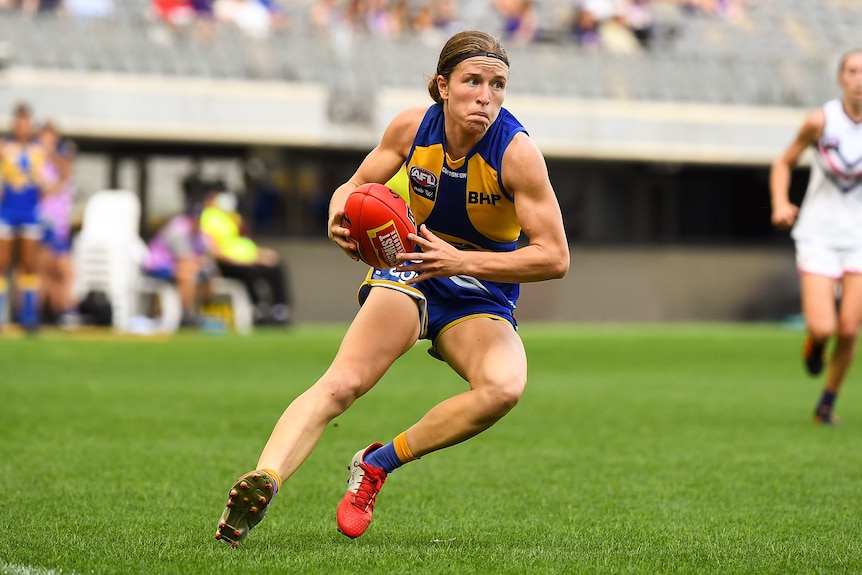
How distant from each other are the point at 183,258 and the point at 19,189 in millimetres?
3366

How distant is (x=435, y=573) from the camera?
4.42 metres

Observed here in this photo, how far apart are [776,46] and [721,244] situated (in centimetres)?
442

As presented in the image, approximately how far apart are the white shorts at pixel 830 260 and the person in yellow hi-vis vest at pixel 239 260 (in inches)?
487

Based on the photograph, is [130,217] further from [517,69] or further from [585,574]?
[585,574]

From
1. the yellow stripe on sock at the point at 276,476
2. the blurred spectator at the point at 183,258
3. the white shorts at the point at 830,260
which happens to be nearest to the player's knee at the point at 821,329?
the white shorts at the point at 830,260

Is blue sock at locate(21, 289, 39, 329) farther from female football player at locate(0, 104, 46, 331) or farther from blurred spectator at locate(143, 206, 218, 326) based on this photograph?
blurred spectator at locate(143, 206, 218, 326)

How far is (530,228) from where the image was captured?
4.98m

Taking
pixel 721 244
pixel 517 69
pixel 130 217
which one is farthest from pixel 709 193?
pixel 130 217

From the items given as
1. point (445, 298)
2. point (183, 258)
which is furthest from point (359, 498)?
point (183, 258)

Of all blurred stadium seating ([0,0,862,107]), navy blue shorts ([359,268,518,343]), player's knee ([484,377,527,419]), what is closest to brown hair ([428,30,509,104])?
navy blue shorts ([359,268,518,343])

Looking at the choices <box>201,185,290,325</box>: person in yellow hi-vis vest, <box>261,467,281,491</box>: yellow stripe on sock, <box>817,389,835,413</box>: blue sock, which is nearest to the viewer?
<box>261,467,281,491</box>: yellow stripe on sock

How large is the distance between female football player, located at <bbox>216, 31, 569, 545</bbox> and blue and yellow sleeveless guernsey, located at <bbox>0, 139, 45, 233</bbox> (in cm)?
1183

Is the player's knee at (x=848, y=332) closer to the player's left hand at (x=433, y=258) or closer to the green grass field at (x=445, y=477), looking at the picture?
the green grass field at (x=445, y=477)

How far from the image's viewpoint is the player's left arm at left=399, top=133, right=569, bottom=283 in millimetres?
4918
